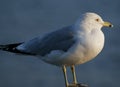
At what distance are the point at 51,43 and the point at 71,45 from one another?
308 mm

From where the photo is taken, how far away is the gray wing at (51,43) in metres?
3.39

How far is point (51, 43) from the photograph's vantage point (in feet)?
11.6

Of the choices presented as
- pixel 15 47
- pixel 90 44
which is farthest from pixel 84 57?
pixel 15 47

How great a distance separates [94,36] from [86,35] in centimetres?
8

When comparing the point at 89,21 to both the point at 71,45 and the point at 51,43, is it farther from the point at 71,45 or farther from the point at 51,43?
the point at 51,43

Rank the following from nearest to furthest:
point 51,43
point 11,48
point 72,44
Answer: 1. point 72,44
2. point 51,43
3. point 11,48

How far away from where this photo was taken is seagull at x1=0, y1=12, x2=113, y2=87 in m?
3.22

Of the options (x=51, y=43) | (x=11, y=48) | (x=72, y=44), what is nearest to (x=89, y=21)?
(x=72, y=44)

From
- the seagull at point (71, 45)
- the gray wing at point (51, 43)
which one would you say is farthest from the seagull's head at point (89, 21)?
the gray wing at point (51, 43)

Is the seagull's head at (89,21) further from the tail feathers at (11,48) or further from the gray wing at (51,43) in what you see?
the tail feathers at (11,48)

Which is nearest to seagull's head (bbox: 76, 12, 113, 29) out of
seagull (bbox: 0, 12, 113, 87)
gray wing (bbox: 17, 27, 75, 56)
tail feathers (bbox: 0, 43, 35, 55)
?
seagull (bbox: 0, 12, 113, 87)

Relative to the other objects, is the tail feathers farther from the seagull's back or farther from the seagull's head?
the seagull's head

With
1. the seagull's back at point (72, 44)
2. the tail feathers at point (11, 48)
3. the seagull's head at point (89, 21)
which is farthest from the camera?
the tail feathers at point (11, 48)

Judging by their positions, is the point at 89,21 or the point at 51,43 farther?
the point at 51,43
